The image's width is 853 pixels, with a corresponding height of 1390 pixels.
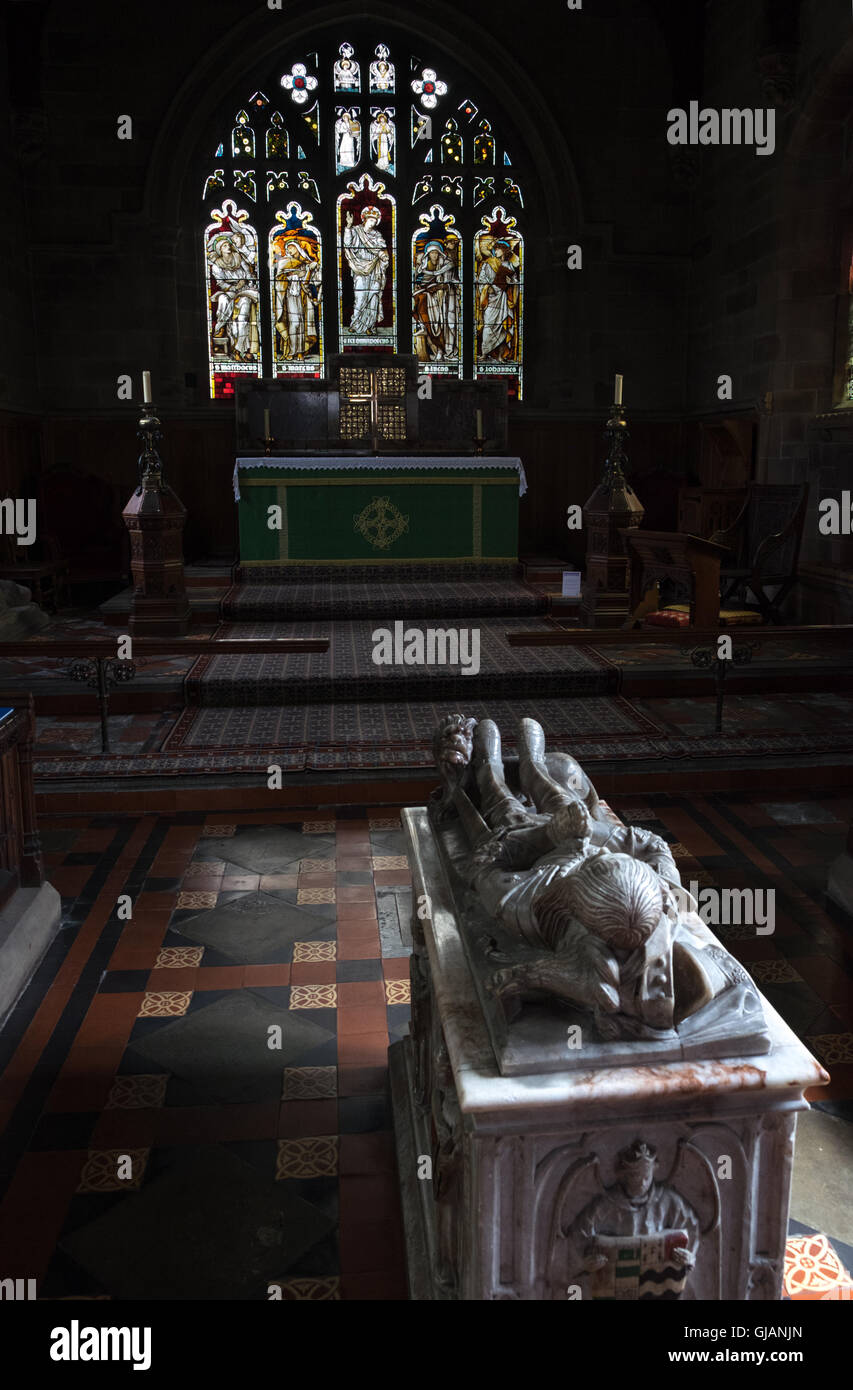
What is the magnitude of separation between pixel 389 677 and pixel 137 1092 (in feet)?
12.8

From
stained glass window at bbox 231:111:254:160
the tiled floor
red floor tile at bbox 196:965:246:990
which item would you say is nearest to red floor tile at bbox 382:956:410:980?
the tiled floor

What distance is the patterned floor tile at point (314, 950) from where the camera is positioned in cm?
358

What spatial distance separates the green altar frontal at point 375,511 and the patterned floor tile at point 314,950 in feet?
19.0

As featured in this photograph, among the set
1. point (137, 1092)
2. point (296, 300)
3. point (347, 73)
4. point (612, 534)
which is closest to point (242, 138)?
Answer: point (347, 73)

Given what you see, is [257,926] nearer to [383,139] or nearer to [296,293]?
[296,293]

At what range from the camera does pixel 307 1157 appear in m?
2.57

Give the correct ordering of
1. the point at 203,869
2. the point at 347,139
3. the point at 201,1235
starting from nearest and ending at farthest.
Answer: the point at 201,1235 → the point at 203,869 → the point at 347,139

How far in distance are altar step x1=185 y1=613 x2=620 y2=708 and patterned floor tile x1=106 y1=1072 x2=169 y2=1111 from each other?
146 inches

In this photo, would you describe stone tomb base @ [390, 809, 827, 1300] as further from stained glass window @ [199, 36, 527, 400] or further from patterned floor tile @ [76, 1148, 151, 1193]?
stained glass window @ [199, 36, 527, 400]

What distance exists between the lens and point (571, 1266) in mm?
1746

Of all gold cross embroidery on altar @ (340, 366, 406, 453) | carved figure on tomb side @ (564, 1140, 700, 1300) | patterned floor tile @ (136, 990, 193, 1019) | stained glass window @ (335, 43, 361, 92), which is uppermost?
stained glass window @ (335, 43, 361, 92)

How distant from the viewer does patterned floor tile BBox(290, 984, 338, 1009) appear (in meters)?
3.28

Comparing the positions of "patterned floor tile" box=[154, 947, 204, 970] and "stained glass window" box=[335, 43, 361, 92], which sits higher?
"stained glass window" box=[335, 43, 361, 92]
